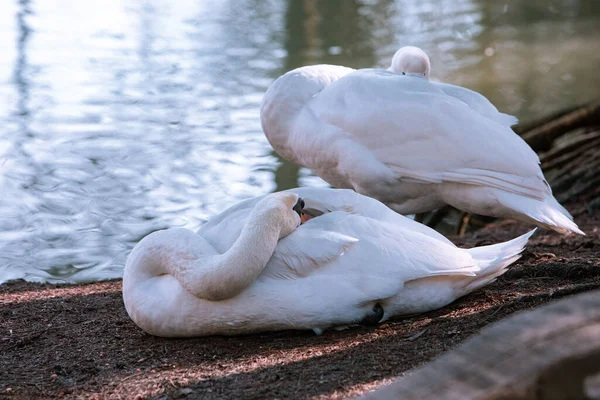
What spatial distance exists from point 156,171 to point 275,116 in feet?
9.55

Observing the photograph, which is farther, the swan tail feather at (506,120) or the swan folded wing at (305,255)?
the swan tail feather at (506,120)

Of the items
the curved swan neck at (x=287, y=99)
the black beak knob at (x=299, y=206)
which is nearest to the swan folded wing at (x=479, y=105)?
the curved swan neck at (x=287, y=99)

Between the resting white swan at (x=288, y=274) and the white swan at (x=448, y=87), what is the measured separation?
5.36 ft

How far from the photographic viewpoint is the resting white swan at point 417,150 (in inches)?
227

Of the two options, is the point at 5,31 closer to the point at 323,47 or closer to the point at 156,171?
the point at 323,47

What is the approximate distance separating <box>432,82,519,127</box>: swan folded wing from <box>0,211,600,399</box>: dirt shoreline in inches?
41.4

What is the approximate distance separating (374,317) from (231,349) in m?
0.76

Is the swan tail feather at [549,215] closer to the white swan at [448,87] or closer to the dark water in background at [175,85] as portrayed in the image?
the white swan at [448,87]

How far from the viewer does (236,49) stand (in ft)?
45.9

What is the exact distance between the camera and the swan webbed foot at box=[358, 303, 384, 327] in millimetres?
4637

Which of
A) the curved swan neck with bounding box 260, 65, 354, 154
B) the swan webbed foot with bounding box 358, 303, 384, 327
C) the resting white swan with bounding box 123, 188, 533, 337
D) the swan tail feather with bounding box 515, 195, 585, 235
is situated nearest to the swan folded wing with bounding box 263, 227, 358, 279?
the resting white swan with bounding box 123, 188, 533, 337

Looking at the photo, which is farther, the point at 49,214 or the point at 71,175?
the point at 71,175

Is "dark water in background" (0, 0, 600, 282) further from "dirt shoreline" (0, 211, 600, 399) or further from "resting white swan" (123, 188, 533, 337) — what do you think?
"resting white swan" (123, 188, 533, 337)

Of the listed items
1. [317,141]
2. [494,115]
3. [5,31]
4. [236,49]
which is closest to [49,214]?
[317,141]
